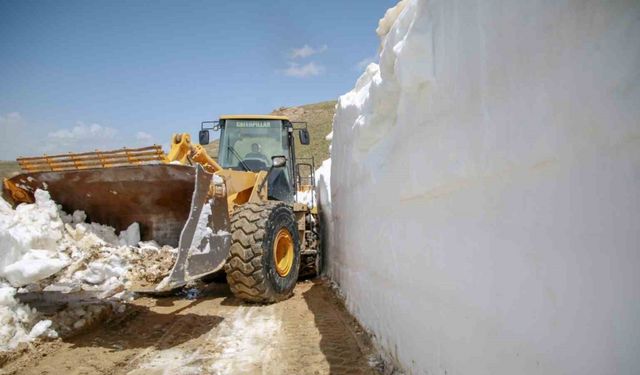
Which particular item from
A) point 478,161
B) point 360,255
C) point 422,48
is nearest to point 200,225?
point 360,255

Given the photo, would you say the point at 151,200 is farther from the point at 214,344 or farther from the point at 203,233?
the point at 214,344

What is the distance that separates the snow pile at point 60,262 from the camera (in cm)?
385

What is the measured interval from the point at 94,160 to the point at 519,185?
18.3 feet

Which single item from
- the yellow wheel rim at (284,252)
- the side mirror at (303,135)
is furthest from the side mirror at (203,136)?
the yellow wheel rim at (284,252)

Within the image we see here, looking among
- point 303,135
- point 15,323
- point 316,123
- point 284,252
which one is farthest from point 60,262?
point 316,123

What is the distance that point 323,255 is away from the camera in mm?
8555

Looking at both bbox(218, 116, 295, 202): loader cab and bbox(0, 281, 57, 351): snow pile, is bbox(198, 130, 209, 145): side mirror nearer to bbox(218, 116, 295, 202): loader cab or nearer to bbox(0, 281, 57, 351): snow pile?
bbox(218, 116, 295, 202): loader cab

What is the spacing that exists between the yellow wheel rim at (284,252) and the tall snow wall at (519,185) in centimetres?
340

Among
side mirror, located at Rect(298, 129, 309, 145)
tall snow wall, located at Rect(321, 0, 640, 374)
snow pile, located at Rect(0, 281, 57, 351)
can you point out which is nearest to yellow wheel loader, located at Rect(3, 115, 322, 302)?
snow pile, located at Rect(0, 281, 57, 351)

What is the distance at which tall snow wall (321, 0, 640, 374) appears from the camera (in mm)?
898

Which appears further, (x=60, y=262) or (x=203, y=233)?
(x=203, y=233)

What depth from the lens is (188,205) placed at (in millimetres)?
5785

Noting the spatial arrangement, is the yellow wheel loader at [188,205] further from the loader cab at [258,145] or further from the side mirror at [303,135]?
the side mirror at [303,135]

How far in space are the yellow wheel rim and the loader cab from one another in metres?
1.46
